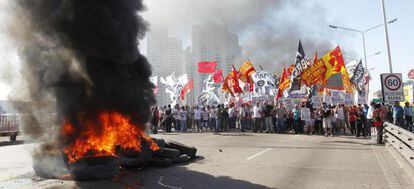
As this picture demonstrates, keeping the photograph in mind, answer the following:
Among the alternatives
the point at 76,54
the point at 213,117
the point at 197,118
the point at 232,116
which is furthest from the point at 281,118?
the point at 76,54

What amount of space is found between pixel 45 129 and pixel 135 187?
3.21 metres

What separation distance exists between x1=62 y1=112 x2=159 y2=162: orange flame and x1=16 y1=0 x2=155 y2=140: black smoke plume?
178 millimetres

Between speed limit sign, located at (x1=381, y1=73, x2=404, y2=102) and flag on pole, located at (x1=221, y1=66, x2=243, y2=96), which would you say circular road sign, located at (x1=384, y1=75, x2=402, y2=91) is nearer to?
speed limit sign, located at (x1=381, y1=73, x2=404, y2=102)

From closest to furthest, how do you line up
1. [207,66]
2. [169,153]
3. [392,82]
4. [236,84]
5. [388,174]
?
[388,174]
[169,153]
[392,82]
[236,84]
[207,66]

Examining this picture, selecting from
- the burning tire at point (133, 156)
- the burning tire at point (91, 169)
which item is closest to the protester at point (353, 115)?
the burning tire at point (133, 156)

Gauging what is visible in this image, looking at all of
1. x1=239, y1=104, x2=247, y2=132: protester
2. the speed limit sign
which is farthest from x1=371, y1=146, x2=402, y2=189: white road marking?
x1=239, y1=104, x2=247, y2=132: protester

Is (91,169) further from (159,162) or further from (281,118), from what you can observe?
(281,118)

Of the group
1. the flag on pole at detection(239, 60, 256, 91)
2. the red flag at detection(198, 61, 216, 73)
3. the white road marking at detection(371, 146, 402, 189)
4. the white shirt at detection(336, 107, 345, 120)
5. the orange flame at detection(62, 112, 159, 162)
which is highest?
the red flag at detection(198, 61, 216, 73)

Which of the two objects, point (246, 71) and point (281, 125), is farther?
point (246, 71)

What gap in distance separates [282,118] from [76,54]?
15415 millimetres

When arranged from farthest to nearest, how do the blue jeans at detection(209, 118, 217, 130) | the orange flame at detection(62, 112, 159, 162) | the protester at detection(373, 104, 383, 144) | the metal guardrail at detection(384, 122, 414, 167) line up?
the blue jeans at detection(209, 118, 217, 130)
the protester at detection(373, 104, 383, 144)
the metal guardrail at detection(384, 122, 414, 167)
the orange flame at detection(62, 112, 159, 162)

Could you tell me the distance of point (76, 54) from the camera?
8438 mm

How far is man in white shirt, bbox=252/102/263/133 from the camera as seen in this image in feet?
74.8

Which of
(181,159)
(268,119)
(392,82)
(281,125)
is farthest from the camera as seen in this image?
(268,119)
